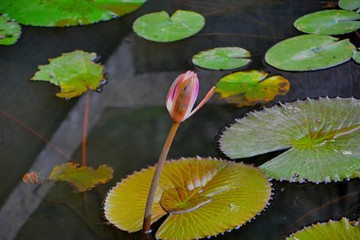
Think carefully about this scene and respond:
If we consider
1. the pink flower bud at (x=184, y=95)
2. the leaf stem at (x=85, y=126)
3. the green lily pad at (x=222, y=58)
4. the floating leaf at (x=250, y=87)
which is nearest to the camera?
the pink flower bud at (x=184, y=95)

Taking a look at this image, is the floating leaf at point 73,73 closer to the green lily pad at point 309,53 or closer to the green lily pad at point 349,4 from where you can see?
the green lily pad at point 309,53

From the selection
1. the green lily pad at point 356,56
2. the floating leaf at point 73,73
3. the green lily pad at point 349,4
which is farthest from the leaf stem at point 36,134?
the green lily pad at point 349,4

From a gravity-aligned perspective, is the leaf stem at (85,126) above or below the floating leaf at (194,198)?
below

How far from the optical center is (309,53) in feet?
5.87

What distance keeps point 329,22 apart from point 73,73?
5.63 feet

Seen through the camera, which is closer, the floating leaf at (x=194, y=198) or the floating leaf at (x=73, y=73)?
the floating leaf at (x=194, y=198)

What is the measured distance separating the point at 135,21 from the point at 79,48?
0.49 m

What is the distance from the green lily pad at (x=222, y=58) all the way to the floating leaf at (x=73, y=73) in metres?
0.61

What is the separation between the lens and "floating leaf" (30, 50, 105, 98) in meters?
1.74

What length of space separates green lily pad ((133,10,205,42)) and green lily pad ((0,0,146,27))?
0.26 m

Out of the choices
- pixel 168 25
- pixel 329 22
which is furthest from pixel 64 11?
pixel 329 22

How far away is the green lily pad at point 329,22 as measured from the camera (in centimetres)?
199

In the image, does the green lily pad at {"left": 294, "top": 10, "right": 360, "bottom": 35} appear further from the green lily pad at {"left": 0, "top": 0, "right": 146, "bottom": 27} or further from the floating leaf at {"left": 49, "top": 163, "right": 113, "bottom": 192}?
the floating leaf at {"left": 49, "top": 163, "right": 113, "bottom": 192}

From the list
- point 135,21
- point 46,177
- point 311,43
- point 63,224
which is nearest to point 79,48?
point 135,21
